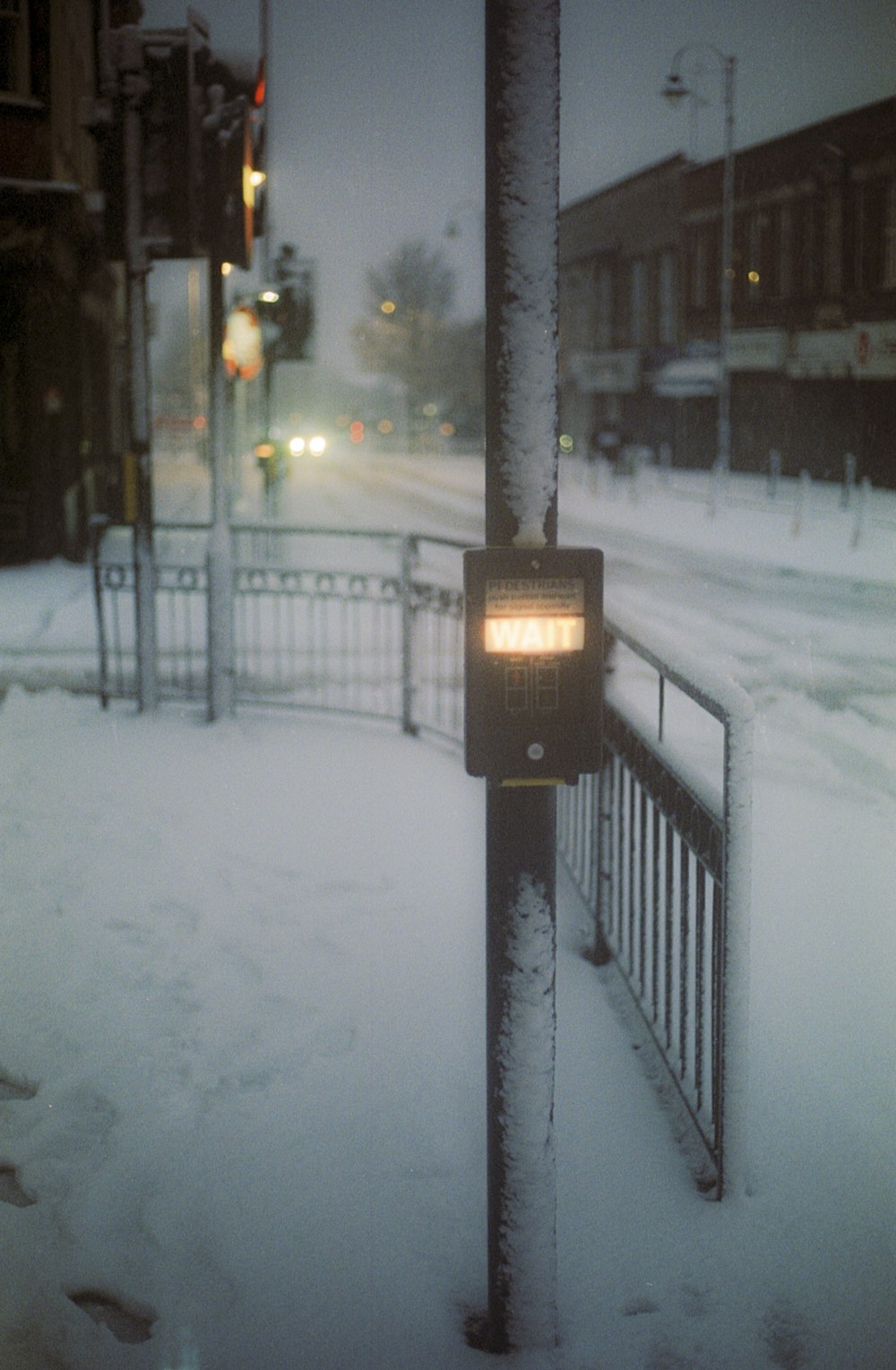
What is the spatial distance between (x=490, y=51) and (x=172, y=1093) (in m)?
3.09

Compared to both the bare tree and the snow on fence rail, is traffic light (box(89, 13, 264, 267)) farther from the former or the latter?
the bare tree

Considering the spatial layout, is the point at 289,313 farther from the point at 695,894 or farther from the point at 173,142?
the point at 695,894

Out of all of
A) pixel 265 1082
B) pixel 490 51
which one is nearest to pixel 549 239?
pixel 490 51

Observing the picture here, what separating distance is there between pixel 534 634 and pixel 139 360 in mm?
7914

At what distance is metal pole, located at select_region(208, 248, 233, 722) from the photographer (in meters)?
10.3

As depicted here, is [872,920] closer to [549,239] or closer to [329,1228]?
[329,1228]

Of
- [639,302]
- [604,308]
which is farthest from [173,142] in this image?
[604,308]

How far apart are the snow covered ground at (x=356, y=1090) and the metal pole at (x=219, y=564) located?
3.87 ft

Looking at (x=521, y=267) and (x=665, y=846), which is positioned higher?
(x=521, y=267)

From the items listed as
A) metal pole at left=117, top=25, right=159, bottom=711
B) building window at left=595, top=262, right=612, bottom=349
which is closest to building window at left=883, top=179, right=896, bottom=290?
building window at left=595, top=262, right=612, bottom=349

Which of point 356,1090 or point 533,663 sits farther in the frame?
point 356,1090

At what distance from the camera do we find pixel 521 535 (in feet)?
10.3

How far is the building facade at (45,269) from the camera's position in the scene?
67.8 ft

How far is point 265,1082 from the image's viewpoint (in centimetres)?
472
